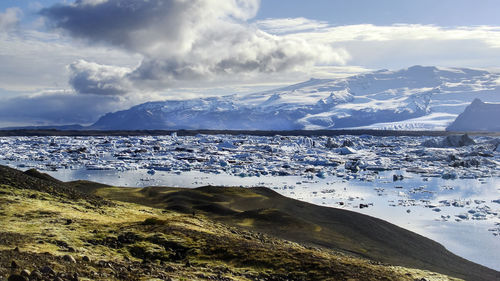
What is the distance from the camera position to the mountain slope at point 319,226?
30.9m

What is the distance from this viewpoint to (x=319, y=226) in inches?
1491

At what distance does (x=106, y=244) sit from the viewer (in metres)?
18.5

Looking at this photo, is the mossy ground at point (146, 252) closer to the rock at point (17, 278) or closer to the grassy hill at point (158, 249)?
the grassy hill at point (158, 249)

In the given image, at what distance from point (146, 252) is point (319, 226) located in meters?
22.3

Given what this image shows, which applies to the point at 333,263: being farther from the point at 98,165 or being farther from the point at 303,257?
the point at 98,165

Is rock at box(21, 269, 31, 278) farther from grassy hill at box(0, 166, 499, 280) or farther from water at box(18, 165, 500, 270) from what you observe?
water at box(18, 165, 500, 270)

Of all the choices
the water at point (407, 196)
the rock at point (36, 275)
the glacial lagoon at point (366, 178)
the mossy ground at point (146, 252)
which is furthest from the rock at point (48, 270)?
the glacial lagoon at point (366, 178)

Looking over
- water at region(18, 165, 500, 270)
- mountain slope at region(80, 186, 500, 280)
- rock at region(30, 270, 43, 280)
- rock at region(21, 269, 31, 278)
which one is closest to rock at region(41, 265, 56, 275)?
rock at region(30, 270, 43, 280)

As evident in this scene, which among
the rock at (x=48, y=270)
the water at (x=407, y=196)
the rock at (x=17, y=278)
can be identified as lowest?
the water at (x=407, y=196)

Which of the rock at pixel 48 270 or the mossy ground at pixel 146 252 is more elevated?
the rock at pixel 48 270

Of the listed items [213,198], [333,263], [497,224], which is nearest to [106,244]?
[333,263]

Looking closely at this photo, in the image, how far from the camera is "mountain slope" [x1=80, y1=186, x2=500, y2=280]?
30.9 m

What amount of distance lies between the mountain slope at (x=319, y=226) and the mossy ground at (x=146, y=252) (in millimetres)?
9038

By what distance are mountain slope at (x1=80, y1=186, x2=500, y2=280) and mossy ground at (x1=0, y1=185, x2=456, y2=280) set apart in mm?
9038
